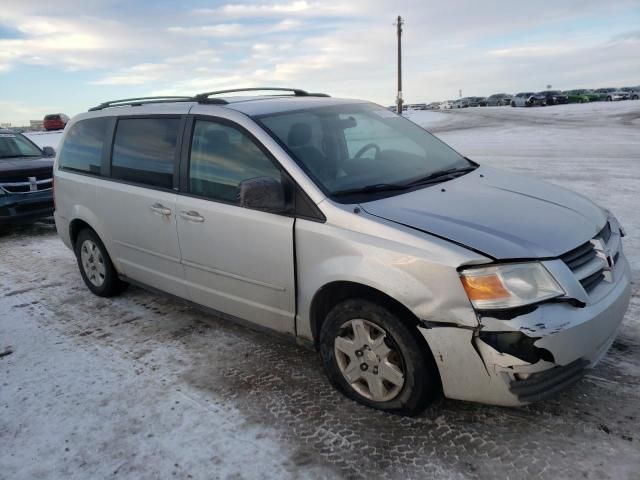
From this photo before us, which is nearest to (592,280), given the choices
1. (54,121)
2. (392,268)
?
(392,268)

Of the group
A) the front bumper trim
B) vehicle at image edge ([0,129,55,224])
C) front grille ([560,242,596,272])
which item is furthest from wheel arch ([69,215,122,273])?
front grille ([560,242,596,272])

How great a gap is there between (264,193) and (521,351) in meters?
1.55

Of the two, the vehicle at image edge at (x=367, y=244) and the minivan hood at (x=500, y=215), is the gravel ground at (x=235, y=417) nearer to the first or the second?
the vehicle at image edge at (x=367, y=244)

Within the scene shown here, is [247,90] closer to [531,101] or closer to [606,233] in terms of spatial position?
[606,233]

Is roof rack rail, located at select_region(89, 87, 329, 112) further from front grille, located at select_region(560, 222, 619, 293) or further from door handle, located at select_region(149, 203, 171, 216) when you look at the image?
front grille, located at select_region(560, 222, 619, 293)

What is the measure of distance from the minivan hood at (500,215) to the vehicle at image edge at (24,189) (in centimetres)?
644

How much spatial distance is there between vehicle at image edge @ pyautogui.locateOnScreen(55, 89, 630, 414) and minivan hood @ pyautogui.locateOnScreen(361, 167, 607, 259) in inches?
0.5

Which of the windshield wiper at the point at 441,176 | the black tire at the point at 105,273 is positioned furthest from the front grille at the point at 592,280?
the black tire at the point at 105,273

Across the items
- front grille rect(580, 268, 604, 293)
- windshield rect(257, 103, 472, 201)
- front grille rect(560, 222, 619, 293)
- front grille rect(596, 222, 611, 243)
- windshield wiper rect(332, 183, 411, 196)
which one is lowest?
front grille rect(580, 268, 604, 293)

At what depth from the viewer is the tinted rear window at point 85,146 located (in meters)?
4.69

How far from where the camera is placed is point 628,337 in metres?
3.54

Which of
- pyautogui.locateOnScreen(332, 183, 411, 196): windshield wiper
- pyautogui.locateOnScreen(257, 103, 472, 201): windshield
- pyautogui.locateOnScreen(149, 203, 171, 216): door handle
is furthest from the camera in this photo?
pyautogui.locateOnScreen(149, 203, 171, 216): door handle

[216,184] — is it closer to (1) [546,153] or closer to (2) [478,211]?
(2) [478,211]

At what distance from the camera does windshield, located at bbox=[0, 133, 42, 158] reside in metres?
8.62
